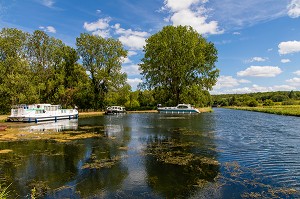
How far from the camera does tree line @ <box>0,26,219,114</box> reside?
65.9 meters

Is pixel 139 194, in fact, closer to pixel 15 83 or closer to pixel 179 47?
pixel 15 83

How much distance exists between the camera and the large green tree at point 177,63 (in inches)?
3438

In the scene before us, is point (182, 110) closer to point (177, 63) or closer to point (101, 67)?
point (177, 63)

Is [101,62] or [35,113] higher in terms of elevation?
[101,62]

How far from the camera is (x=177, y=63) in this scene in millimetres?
87500

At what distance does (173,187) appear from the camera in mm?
11727

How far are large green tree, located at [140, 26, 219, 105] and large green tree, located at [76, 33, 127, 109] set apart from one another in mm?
13081

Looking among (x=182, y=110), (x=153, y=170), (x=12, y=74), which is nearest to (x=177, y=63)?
(x=182, y=110)

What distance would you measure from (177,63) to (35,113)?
52.8 metres

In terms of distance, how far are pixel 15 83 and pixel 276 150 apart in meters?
50.6

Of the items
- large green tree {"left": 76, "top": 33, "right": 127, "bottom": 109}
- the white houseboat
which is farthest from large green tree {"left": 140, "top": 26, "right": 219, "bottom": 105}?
the white houseboat

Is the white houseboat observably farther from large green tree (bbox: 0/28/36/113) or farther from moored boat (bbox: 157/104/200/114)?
moored boat (bbox: 157/104/200/114)

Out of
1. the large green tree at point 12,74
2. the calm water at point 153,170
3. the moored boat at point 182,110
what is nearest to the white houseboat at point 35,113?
the large green tree at point 12,74

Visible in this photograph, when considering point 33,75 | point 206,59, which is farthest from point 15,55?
point 206,59
